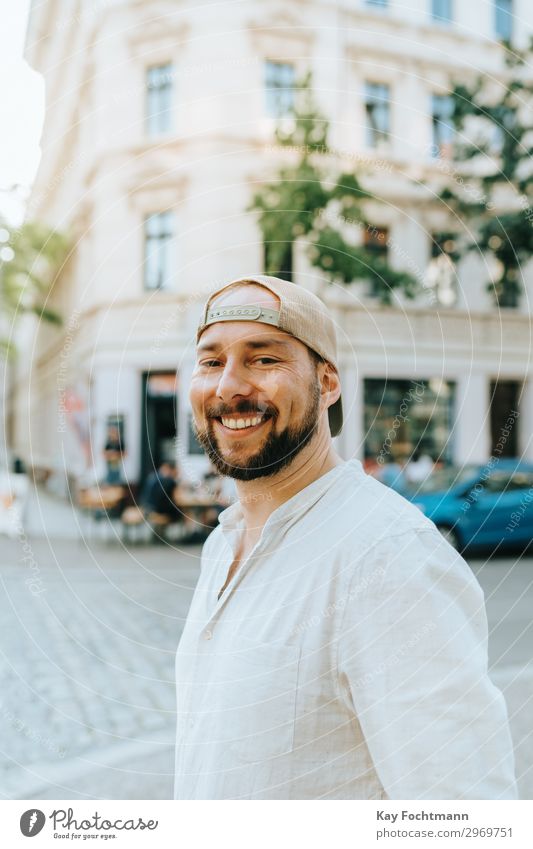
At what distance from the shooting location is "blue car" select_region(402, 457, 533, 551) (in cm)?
888

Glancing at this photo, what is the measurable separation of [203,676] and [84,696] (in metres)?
3.31

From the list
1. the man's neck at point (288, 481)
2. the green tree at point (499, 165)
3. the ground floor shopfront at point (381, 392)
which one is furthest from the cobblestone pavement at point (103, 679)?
the green tree at point (499, 165)

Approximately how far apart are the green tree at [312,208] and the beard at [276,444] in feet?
7.26

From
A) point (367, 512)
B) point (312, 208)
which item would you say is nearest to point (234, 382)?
point (367, 512)

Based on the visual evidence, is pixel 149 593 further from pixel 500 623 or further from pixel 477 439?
pixel 477 439

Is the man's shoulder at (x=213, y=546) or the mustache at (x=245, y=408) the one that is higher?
the mustache at (x=245, y=408)

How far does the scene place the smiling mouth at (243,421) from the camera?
4.42 ft

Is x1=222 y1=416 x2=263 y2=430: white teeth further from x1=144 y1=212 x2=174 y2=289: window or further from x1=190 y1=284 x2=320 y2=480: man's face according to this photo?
x1=144 y1=212 x2=174 y2=289: window

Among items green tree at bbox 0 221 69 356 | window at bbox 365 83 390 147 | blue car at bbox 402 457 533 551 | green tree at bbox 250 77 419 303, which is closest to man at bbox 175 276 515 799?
green tree at bbox 0 221 69 356

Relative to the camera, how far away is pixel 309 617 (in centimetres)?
116

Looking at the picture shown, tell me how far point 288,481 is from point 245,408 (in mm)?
149

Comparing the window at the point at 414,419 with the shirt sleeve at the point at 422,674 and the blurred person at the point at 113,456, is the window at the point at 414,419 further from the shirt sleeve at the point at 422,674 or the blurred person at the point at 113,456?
the shirt sleeve at the point at 422,674

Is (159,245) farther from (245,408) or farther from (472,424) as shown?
(472,424)
